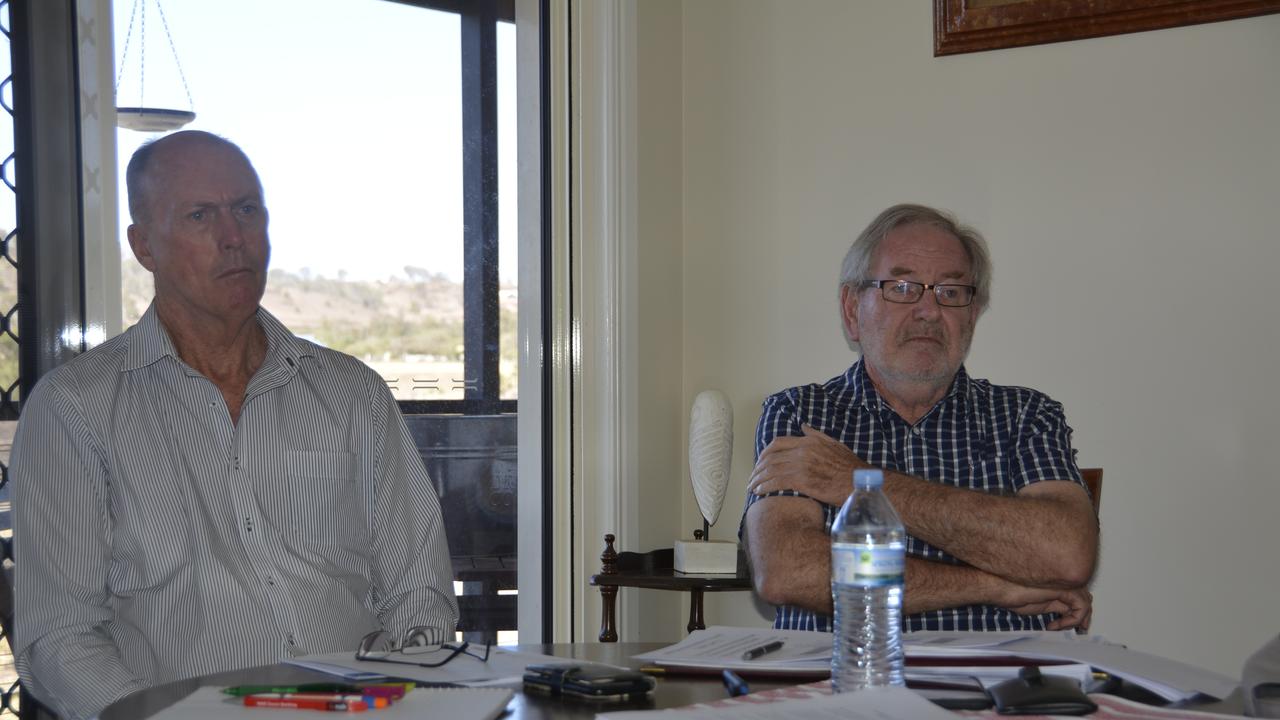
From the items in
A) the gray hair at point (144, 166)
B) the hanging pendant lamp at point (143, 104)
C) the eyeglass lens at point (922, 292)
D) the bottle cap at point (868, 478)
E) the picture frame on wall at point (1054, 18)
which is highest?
the picture frame on wall at point (1054, 18)

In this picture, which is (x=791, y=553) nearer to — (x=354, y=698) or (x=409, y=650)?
(x=409, y=650)

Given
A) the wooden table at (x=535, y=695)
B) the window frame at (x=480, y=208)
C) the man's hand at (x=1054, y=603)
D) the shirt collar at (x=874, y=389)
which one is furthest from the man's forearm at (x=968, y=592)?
the window frame at (x=480, y=208)

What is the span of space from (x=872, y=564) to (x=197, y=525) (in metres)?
1.13

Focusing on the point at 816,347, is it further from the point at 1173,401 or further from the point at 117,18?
the point at 117,18

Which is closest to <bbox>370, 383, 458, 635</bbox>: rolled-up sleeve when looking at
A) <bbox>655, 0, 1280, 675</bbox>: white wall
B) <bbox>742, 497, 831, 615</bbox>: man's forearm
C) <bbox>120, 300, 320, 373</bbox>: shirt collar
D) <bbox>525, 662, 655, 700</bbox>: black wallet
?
<bbox>120, 300, 320, 373</bbox>: shirt collar

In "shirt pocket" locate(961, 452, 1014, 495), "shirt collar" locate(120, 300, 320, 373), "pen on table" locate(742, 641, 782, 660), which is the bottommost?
"pen on table" locate(742, 641, 782, 660)

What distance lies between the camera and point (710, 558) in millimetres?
2789

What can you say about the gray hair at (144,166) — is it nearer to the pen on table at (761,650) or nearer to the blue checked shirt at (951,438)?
the blue checked shirt at (951,438)

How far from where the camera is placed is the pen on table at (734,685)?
1.19 meters

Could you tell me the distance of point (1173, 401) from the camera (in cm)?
265

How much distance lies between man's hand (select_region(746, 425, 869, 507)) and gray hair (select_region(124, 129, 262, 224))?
3.37 ft

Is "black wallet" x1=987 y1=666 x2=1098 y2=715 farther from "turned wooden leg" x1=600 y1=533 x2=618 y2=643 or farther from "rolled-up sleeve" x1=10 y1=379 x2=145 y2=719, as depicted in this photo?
"turned wooden leg" x1=600 y1=533 x2=618 y2=643

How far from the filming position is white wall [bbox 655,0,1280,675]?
259cm

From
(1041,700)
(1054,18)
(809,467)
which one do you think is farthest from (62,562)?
(1054,18)
